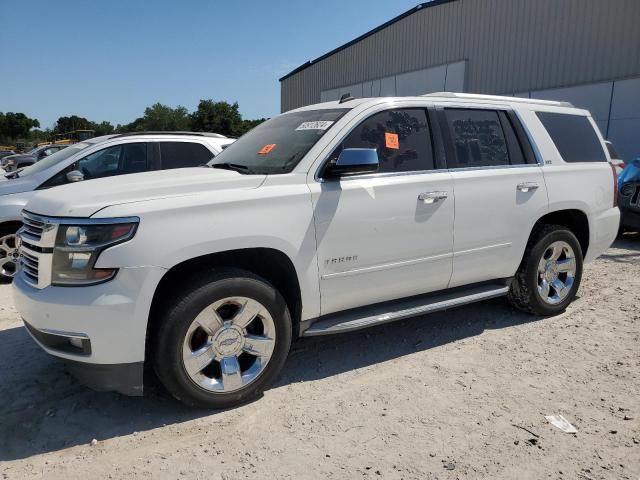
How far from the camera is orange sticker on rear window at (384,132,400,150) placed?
11.4ft

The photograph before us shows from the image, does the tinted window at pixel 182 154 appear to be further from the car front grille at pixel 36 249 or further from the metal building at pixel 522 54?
the metal building at pixel 522 54

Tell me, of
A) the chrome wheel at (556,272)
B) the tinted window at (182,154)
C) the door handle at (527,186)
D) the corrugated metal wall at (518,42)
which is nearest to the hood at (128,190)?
the door handle at (527,186)

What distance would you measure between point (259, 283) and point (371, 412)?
1034 millimetres

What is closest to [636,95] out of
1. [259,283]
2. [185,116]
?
[259,283]

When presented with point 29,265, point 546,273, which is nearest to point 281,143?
point 29,265

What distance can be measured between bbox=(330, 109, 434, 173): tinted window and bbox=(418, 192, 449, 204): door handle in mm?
212

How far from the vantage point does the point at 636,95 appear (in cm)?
1229

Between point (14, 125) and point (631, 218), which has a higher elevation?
point (14, 125)

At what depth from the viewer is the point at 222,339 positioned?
285 centimetres

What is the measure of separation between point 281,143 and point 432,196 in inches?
45.7

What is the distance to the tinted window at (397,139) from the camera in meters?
3.39

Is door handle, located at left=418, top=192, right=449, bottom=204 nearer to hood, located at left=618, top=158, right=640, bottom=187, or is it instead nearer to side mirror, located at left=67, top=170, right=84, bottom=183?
side mirror, located at left=67, top=170, right=84, bottom=183

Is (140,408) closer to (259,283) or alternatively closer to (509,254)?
(259,283)

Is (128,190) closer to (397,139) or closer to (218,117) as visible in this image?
(397,139)
